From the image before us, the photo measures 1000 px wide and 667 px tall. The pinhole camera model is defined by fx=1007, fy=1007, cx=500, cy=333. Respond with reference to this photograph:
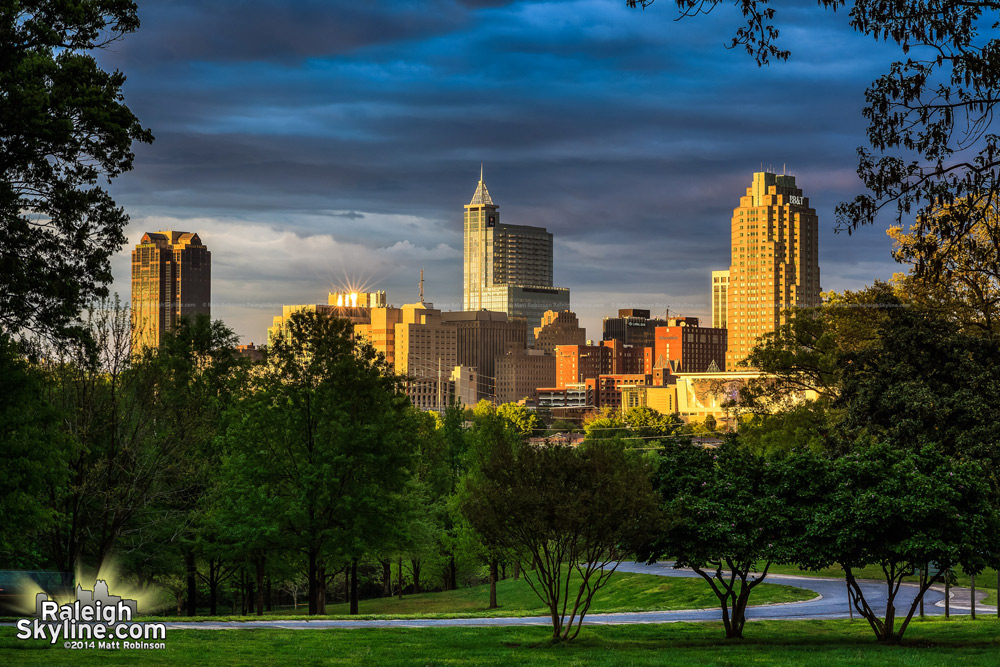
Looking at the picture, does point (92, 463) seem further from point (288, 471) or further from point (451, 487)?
point (451, 487)

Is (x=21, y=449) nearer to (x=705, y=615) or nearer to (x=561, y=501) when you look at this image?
(x=561, y=501)

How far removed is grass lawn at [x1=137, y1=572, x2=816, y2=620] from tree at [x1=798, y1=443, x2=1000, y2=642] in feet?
50.2

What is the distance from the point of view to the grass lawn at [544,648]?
802 inches

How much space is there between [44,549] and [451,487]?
3684 centimetres

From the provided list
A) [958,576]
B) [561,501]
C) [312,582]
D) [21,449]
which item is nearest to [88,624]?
[21,449]

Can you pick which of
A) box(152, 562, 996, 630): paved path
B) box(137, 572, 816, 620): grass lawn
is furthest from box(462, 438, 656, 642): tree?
box(137, 572, 816, 620): grass lawn

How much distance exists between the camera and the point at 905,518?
A: 2264 cm

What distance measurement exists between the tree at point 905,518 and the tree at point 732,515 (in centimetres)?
81

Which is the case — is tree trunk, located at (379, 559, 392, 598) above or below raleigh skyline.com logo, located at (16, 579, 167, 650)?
below

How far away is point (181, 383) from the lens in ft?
165

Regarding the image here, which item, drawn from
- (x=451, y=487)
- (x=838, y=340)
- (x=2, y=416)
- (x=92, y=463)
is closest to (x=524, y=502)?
(x=2, y=416)

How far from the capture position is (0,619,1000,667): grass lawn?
20.4m

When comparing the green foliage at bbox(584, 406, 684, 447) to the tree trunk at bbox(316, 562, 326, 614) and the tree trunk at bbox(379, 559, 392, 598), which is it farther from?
the tree trunk at bbox(316, 562, 326, 614)

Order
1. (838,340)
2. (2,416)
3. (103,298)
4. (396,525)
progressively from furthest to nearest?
(838,340) < (396,525) < (103,298) < (2,416)
